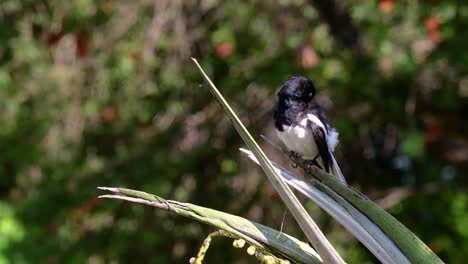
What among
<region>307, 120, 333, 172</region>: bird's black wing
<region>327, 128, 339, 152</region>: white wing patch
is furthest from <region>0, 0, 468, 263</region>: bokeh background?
<region>307, 120, 333, 172</region>: bird's black wing

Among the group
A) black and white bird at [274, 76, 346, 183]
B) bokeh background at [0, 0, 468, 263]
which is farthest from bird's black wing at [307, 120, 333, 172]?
bokeh background at [0, 0, 468, 263]

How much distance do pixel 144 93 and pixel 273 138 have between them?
74cm

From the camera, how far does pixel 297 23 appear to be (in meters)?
4.75

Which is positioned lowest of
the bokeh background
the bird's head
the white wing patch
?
the bokeh background

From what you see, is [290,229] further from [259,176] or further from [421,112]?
[421,112]

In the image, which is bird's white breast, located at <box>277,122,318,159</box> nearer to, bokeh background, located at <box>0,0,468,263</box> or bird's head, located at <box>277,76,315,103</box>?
bird's head, located at <box>277,76,315,103</box>

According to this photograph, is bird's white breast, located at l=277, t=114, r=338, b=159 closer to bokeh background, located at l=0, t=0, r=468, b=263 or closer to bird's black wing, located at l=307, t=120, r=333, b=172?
bird's black wing, located at l=307, t=120, r=333, b=172

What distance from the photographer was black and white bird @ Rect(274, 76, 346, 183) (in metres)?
2.30

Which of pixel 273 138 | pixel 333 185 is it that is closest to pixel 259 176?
pixel 273 138

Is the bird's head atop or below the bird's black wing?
atop

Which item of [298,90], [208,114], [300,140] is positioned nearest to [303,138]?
[300,140]

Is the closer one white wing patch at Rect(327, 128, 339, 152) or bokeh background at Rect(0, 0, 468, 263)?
white wing patch at Rect(327, 128, 339, 152)

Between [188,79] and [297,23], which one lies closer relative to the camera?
[188,79]

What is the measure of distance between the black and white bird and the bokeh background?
62.6 inches
